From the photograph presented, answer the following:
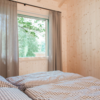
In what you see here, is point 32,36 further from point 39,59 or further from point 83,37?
point 83,37

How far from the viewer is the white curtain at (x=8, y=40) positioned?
8.38 feet

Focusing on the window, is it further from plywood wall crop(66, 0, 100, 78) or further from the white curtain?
plywood wall crop(66, 0, 100, 78)

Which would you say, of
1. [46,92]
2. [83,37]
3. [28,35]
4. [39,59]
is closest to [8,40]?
[28,35]

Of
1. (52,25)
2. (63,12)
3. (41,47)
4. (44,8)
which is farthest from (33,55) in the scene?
(63,12)

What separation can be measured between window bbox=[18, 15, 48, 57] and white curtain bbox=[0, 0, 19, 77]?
321 mm

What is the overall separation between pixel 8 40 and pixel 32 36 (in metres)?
0.81

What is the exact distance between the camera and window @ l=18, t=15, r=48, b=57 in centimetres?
304

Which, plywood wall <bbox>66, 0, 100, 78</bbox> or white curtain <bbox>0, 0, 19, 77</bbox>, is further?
plywood wall <bbox>66, 0, 100, 78</bbox>

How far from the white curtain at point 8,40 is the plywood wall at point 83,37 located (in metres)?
1.82

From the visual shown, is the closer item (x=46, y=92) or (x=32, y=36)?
(x=46, y=92)

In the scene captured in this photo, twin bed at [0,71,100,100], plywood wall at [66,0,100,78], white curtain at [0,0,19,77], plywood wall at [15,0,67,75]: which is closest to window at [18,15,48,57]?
plywood wall at [15,0,67,75]

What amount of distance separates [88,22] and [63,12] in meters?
1.07

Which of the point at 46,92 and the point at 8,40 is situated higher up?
the point at 8,40

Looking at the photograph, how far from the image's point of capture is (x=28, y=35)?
3166 millimetres
